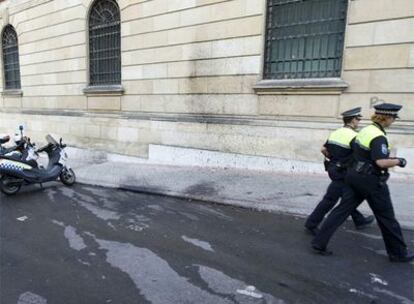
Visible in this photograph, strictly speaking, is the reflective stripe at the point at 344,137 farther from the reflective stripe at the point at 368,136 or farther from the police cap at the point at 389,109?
the police cap at the point at 389,109

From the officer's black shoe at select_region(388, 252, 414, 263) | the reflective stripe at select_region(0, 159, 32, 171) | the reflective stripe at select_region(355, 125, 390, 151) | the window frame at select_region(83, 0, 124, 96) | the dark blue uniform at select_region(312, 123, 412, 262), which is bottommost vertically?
the officer's black shoe at select_region(388, 252, 414, 263)

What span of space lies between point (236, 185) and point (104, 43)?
661 cm

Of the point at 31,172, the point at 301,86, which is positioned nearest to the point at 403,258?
the point at 301,86

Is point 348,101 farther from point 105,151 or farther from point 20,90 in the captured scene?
point 20,90

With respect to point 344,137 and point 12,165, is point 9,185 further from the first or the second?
point 344,137

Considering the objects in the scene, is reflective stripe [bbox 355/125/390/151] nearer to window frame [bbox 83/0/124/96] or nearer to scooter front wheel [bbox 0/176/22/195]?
scooter front wheel [bbox 0/176/22/195]

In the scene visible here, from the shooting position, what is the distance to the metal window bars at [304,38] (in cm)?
679

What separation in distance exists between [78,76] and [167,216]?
7.77 meters

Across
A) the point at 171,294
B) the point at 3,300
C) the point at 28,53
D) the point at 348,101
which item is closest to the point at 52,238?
the point at 3,300

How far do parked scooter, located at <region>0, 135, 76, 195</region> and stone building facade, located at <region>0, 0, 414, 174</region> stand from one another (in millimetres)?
2749

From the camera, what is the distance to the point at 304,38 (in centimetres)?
712

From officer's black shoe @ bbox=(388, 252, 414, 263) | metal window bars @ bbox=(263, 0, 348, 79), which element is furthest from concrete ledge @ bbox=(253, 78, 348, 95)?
officer's black shoe @ bbox=(388, 252, 414, 263)

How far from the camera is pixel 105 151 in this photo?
10656 millimetres

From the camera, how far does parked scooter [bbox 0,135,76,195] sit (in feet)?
20.4
